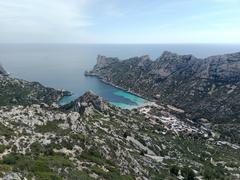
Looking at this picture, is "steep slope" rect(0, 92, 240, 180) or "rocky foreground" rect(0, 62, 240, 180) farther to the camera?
"rocky foreground" rect(0, 62, 240, 180)

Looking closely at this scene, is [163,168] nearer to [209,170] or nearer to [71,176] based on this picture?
[209,170]

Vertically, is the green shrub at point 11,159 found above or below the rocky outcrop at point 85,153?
above

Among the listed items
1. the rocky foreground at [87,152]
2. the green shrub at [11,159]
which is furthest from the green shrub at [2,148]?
the green shrub at [11,159]

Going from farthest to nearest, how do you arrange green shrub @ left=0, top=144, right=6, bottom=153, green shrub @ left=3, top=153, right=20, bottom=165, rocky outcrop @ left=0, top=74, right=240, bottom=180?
green shrub @ left=0, top=144, right=6, bottom=153
rocky outcrop @ left=0, top=74, right=240, bottom=180
green shrub @ left=3, top=153, right=20, bottom=165

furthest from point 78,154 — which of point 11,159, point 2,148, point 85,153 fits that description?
point 11,159

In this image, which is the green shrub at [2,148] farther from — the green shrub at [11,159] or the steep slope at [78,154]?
the green shrub at [11,159]

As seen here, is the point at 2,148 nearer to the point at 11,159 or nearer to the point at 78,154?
the point at 11,159

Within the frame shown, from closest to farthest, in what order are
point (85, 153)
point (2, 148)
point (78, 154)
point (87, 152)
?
1. point (2, 148)
2. point (78, 154)
3. point (85, 153)
4. point (87, 152)

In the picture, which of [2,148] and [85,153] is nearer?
[2,148]

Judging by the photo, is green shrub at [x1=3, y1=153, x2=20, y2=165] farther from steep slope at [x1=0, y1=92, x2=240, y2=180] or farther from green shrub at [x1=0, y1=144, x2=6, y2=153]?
green shrub at [x1=0, y1=144, x2=6, y2=153]

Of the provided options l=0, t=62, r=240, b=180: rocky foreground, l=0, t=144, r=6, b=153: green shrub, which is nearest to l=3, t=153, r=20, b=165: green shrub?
l=0, t=62, r=240, b=180: rocky foreground

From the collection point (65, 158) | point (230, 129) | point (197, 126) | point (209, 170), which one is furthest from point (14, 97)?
point (65, 158)
